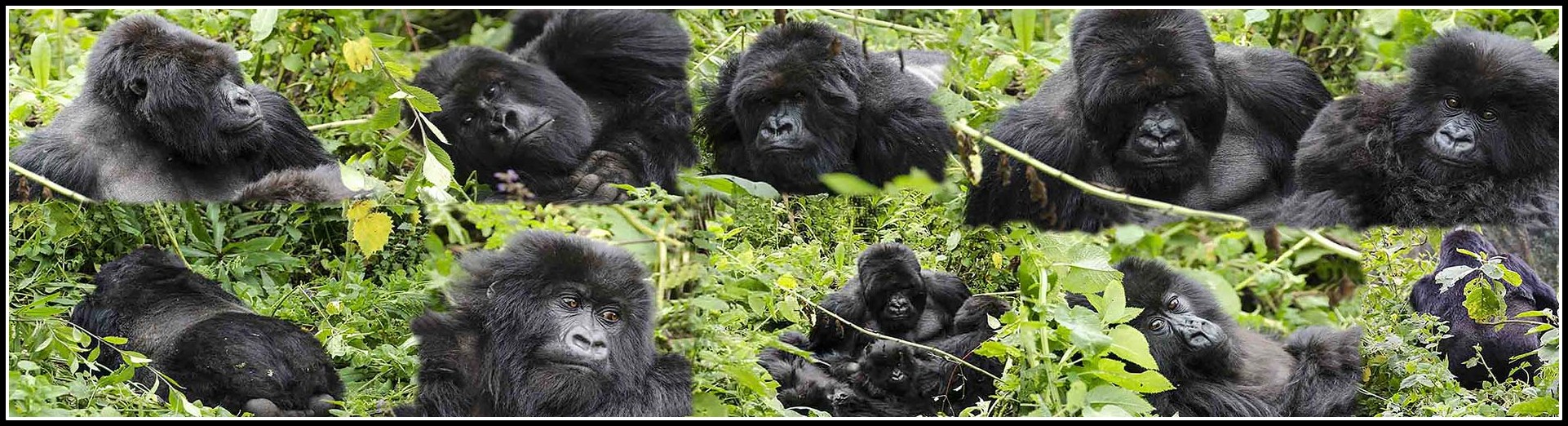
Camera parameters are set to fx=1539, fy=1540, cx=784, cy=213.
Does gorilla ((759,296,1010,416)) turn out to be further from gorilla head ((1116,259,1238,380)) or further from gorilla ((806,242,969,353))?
gorilla head ((1116,259,1238,380))

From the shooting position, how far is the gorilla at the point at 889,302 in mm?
4445

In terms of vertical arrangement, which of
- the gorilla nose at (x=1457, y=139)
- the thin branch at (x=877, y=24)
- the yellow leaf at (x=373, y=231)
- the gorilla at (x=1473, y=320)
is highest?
the gorilla nose at (x=1457, y=139)

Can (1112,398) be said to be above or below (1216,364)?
above

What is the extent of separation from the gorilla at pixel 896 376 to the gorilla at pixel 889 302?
0.16 feet

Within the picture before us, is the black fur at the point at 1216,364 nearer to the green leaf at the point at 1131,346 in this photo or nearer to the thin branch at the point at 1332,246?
the thin branch at the point at 1332,246

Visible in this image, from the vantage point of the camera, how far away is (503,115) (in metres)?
5.29

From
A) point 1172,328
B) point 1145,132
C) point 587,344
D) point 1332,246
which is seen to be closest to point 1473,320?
point 1332,246

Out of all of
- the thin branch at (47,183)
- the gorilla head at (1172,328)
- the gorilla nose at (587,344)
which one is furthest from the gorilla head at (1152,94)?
the thin branch at (47,183)

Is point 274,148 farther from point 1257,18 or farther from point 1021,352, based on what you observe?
point 1257,18

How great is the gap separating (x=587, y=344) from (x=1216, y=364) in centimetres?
188

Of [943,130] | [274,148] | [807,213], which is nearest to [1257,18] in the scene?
[943,130]

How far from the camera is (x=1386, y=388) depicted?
4.55 m

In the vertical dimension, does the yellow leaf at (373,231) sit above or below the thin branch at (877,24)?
below

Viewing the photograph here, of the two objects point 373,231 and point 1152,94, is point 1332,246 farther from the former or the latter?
point 373,231
